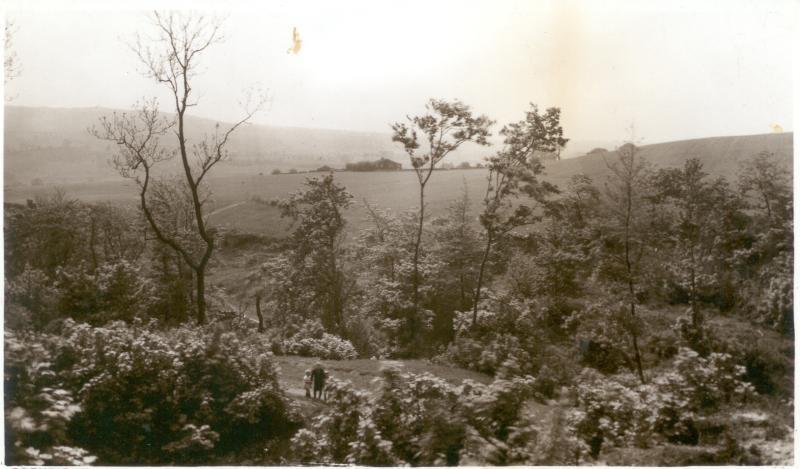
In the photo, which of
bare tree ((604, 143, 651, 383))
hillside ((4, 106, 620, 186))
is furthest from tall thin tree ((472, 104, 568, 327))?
bare tree ((604, 143, 651, 383))

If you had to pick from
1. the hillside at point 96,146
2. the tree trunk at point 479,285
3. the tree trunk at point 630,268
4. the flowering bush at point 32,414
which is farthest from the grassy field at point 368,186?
the flowering bush at point 32,414

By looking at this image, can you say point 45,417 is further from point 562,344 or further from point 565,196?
point 565,196

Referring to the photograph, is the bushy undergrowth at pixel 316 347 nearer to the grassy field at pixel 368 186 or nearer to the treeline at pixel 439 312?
the treeline at pixel 439 312

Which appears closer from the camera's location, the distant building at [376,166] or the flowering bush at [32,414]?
the flowering bush at [32,414]

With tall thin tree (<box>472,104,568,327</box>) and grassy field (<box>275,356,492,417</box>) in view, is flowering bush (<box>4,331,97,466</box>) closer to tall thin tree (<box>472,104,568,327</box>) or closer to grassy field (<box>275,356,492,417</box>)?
grassy field (<box>275,356,492,417</box>)

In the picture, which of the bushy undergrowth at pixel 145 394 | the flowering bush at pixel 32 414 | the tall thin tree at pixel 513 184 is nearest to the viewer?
the flowering bush at pixel 32 414

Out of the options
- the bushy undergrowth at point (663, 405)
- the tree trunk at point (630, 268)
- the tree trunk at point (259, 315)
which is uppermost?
the tree trunk at point (630, 268)

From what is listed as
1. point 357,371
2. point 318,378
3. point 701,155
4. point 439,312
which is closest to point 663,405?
point 318,378
